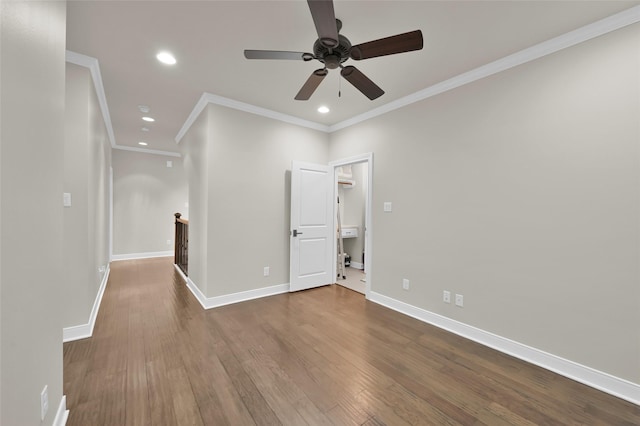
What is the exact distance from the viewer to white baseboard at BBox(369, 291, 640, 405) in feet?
6.23

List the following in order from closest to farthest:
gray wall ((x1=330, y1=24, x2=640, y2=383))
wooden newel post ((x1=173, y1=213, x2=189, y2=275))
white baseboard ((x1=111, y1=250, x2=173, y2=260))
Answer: gray wall ((x1=330, y1=24, x2=640, y2=383)) → wooden newel post ((x1=173, y1=213, x2=189, y2=275)) → white baseboard ((x1=111, y1=250, x2=173, y2=260))

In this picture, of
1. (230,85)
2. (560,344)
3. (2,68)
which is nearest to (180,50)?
(230,85)

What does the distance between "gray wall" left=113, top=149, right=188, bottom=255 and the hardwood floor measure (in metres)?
3.76

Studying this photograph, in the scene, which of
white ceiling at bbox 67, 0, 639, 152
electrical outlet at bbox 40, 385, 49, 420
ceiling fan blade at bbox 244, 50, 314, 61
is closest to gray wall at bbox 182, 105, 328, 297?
white ceiling at bbox 67, 0, 639, 152

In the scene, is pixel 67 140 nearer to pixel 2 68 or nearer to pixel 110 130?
pixel 2 68

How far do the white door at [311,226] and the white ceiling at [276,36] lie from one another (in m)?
1.28

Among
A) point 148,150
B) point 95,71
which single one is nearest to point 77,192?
point 95,71

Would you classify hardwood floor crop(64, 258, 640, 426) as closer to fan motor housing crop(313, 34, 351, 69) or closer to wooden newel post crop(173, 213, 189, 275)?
wooden newel post crop(173, 213, 189, 275)

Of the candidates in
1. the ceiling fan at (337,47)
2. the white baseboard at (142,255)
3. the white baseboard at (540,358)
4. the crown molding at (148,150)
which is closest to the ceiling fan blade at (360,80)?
the ceiling fan at (337,47)

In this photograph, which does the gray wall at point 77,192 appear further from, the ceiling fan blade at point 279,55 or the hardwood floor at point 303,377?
the ceiling fan blade at point 279,55

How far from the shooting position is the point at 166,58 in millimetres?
2578

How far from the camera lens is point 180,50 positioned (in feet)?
8.02

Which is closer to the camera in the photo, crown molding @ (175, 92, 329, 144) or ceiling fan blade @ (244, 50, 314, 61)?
ceiling fan blade @ (244, 50, 314, 61)

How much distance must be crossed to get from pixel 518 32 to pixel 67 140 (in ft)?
13.5
